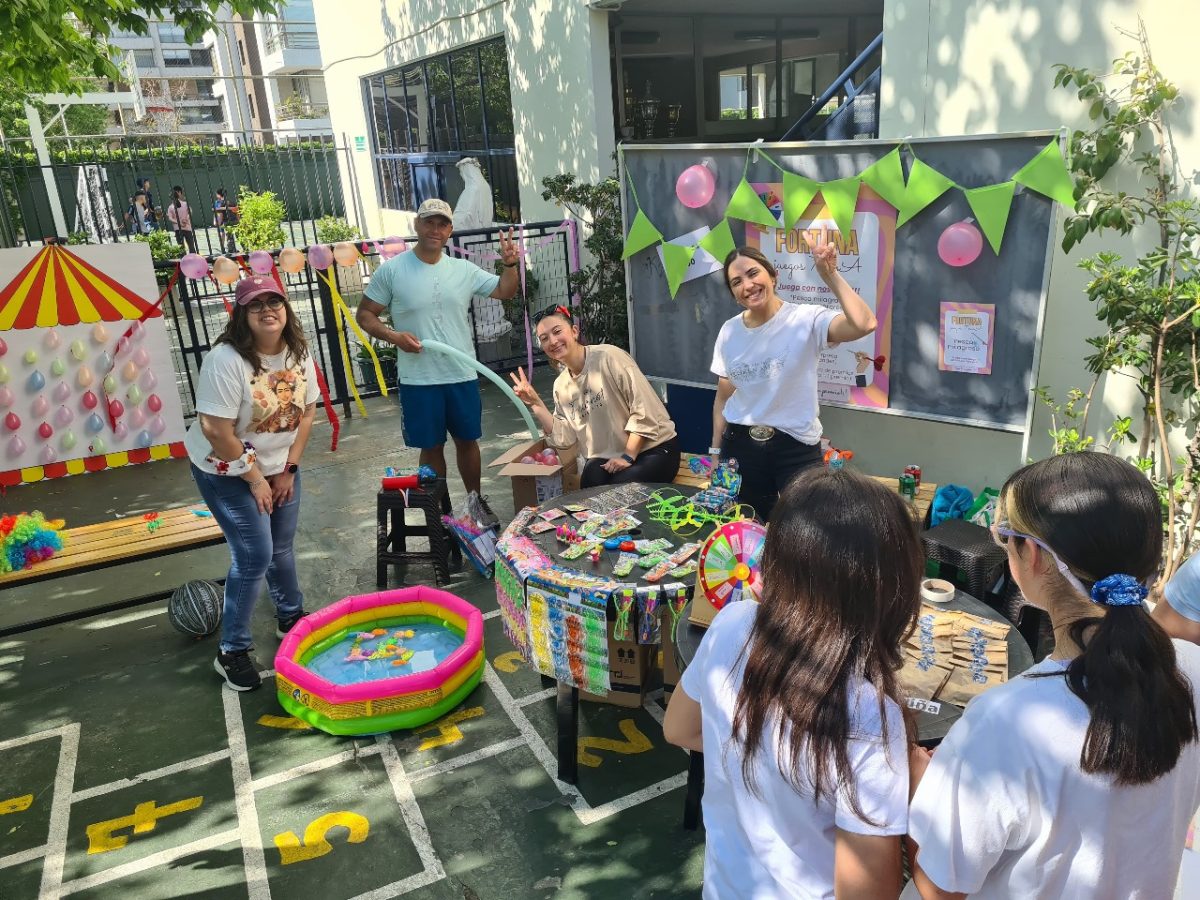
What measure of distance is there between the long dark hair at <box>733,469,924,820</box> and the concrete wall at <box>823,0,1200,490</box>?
3.58 m

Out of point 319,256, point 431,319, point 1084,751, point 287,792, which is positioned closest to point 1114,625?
point 1084,751

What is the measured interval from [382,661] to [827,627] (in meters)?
3.28

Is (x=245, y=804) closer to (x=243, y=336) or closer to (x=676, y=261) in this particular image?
(x=243, y=336)

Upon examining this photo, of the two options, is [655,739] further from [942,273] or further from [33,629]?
[33,629]

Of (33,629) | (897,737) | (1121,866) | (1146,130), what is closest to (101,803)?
(33,629)

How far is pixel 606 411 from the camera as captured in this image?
471cm

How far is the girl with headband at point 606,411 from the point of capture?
4.64 metres

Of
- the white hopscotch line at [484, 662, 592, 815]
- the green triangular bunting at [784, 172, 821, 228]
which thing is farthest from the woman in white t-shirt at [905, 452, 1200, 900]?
the green triangular bunting at [784, 172, 821, 228]

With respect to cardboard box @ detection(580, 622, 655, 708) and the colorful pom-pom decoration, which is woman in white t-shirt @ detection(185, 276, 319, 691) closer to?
the colorful pom-pom decoration

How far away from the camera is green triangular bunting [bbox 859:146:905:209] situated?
15.4 feet

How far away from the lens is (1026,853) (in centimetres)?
139

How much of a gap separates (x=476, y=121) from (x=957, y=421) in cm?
880

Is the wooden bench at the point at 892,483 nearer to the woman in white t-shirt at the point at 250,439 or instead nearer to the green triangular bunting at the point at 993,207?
the green triangular bunting at the point at 993,207

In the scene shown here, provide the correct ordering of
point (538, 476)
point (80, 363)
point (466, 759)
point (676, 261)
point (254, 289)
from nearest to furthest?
1. point (466, 759)
2. point (254, 289)
3. point (538, 476)
4. point (676, 261)
5. point (80, 363)
